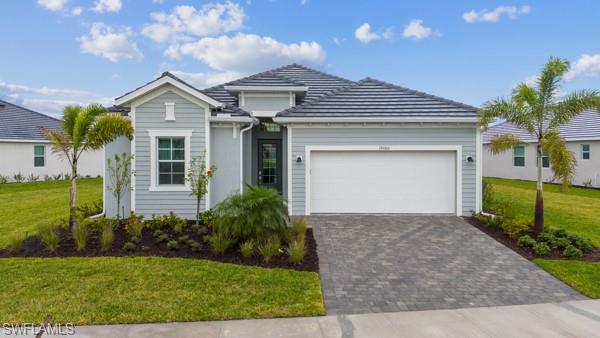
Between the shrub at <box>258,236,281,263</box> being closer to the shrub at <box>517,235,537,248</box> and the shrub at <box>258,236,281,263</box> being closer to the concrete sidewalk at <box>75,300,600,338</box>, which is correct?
the concrete sidewalk at <box>75,300,600,338</box>

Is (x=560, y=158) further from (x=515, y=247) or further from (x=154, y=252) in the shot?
(x=154, y=252)

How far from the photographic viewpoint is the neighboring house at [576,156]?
19125 mm

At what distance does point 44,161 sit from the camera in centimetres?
2270

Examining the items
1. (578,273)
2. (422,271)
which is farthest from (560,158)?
(422,271)

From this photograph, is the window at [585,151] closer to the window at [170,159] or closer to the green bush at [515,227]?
the green bush at [515,227]

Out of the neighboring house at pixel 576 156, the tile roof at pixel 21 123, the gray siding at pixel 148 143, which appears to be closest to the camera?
the gray siding at pixel 148 143

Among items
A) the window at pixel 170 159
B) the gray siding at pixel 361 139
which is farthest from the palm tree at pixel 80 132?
the gray siding at pixel 361 139

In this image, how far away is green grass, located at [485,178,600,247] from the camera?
945cm

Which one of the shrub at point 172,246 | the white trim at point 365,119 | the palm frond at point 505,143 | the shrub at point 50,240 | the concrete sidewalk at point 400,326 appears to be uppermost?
the white trim at point 365,119

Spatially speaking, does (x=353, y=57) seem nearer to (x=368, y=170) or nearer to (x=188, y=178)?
(x=368, y=170)

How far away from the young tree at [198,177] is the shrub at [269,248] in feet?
9.24

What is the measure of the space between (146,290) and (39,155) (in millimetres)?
23345

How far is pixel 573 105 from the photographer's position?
7953 mm

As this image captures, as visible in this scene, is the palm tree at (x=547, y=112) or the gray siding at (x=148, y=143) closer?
the palm tree at (x=547, y=112)
